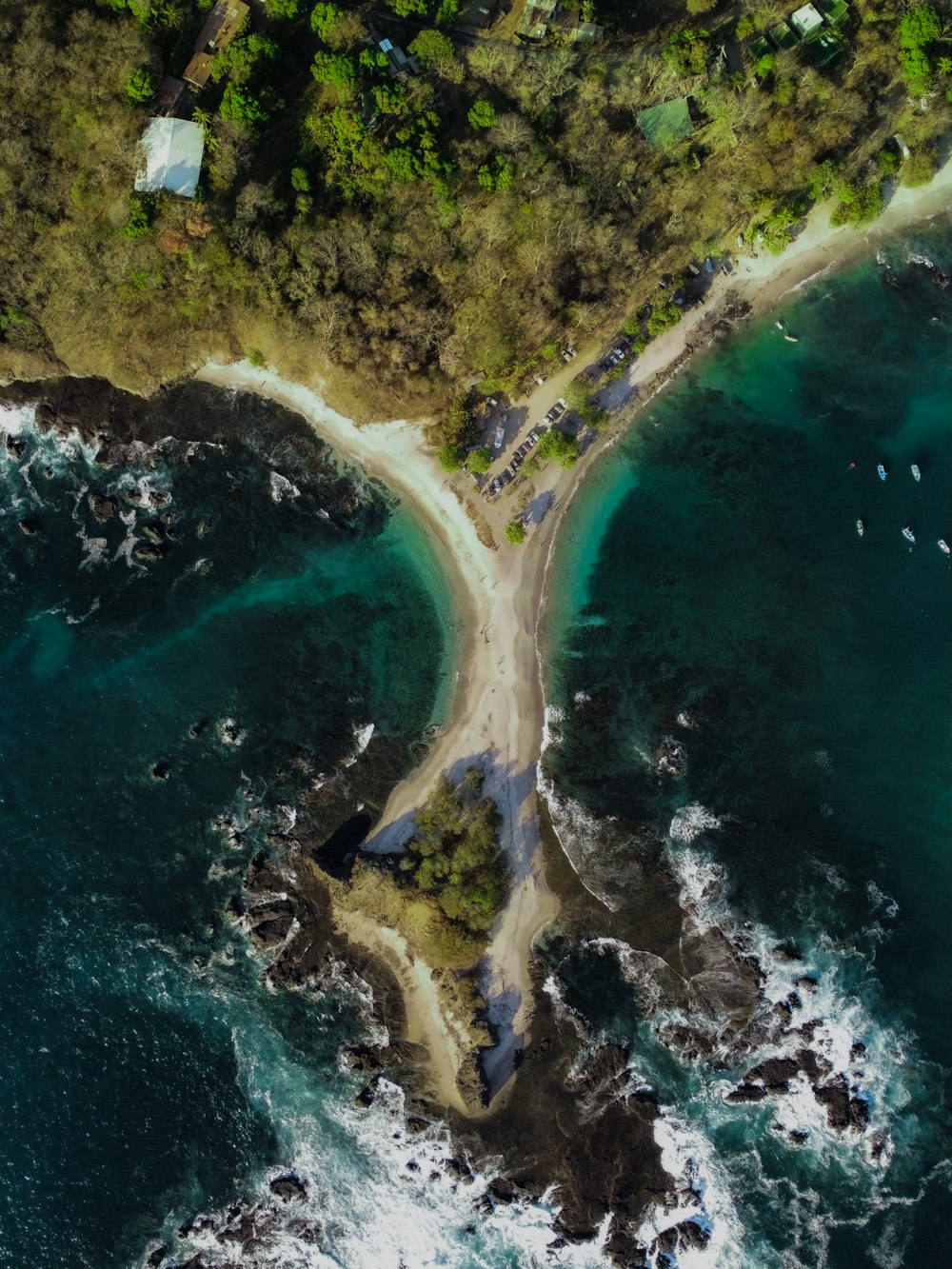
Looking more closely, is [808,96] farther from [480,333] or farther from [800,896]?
[800,896]

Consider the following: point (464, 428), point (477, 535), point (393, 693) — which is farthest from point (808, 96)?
point (393, 693)

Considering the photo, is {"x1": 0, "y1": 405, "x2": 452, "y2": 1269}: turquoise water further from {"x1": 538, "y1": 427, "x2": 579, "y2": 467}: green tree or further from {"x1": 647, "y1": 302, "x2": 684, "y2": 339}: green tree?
{"x1": 647, "y1": 302, "x2": 684, "y2": 339}: green tree

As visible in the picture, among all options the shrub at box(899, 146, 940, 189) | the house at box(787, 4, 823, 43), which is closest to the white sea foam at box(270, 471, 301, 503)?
the house at box(787, 4, 823, 43)

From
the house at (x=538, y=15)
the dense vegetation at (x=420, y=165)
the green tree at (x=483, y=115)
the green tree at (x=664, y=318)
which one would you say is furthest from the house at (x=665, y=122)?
the green tree at (x=664, y=318)

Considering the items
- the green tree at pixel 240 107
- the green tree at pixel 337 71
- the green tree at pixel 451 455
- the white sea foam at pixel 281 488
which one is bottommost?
the green tree at pixel 451 455

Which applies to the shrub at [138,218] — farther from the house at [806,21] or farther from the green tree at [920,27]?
the green tree at [920,27]

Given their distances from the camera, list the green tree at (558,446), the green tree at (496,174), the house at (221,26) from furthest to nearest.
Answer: the green tree at (558,446) → the green tree at (496,174) → the house at (221,26)

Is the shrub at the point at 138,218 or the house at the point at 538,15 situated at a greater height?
the shrub at the point at 138,218
